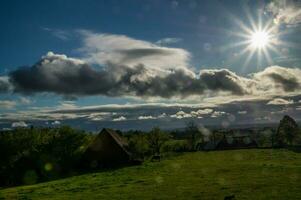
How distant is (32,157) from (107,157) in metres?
13.2

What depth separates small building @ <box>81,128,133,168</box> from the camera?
66.6 meters

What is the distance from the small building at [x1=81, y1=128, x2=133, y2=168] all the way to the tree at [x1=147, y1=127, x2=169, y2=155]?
46.3 metres

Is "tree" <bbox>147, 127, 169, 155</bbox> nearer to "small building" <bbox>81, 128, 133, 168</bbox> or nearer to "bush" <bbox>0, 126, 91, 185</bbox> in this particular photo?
"bush" <bbox>0, 126, 91, 185</bbox>

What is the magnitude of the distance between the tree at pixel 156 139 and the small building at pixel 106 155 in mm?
46254

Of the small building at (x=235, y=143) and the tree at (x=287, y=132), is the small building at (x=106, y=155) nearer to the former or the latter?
the tree at (x=287, y=132)

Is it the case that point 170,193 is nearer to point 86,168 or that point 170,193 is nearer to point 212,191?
point 212,191

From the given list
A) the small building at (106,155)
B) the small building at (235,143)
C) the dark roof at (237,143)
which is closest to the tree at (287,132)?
the small building at (235,143)

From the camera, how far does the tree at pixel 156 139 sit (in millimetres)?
113875

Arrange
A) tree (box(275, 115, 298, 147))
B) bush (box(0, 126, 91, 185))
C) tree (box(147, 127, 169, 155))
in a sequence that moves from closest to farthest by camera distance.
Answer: bush (box(0, 126, 91, 185)), tree (box(147, 127, 169, 155)), tree (box(275, 115, 298, 147))

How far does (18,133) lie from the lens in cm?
7388

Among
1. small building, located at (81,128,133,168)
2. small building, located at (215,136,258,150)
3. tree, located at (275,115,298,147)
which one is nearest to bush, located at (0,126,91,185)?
small building, located at (81,128,133,168)

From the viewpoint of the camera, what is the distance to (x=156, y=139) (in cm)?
11500

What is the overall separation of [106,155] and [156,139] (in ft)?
160

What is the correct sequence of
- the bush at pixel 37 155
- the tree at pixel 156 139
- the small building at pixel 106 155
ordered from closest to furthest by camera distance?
the bush at pixel 37 155, the small building at pixel 106 155, the tree at pixel 156 139
